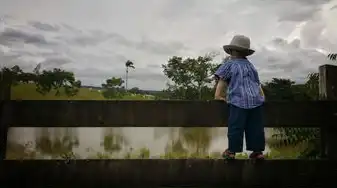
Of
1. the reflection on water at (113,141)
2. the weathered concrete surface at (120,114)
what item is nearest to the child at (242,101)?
the weathered concrete surface at (120,114)

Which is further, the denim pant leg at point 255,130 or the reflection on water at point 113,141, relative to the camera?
the reflection on water at point 113,141

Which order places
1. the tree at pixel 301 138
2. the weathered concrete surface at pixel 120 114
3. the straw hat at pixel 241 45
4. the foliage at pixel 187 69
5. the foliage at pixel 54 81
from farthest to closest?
the foliage at pixel 187 69 → the foliage at pixel 54 81 → the tree at pixel 301 138 → the straw hat at pixel 241 45 → the weathered concrete surface at pixel 120 114

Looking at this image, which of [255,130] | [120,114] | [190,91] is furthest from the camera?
[190,91]

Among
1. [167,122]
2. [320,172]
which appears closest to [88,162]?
[167,122]

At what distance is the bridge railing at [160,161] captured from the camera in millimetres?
3396

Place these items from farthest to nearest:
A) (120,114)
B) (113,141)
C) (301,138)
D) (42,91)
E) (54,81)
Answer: (54,81) < (42,91) < (301,138) < (113,141) < (120,114)

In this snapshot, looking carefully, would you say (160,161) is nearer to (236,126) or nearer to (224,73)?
(236,126)

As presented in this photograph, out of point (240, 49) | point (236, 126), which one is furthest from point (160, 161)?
point (240, 49)

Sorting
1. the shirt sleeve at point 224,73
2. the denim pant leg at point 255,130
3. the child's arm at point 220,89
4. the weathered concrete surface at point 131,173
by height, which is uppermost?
the shirt sleeve at point 224,73

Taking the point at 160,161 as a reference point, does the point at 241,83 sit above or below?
above

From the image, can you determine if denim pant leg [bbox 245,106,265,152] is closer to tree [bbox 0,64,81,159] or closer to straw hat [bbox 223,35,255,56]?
straw hat [bbox 223,35,255,56]

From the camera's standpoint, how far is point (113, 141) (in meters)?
5.46

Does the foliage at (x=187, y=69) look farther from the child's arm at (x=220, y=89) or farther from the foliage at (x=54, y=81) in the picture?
the child's arm at (x=220, y=89)

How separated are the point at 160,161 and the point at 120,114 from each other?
516 mm
